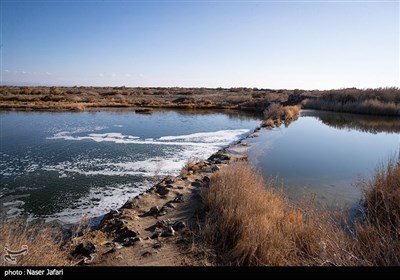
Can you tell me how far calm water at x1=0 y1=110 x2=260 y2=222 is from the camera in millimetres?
8859

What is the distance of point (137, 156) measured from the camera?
14008mm

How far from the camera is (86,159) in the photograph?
44.1 feet

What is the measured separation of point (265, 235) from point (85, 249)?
281cm

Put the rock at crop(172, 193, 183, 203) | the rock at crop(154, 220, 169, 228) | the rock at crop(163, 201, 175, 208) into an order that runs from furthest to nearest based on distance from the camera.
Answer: the rock at crop(172, 193, 183, 203) < the rock at crop(163, 201, 175, 208) < the rock at crop(154, 220, 169, 228)

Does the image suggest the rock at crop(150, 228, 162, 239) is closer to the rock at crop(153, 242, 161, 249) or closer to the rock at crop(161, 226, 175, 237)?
the rock at crop(161, 226, 175, 237)

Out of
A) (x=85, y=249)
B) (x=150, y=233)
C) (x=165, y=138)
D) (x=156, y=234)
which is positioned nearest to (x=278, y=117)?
(x=165, y=138)

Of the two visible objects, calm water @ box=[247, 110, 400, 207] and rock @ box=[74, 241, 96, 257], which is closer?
rock @ box=[74, 241, 96, 257]

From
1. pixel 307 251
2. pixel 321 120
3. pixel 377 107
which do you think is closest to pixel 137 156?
pixel 307 251

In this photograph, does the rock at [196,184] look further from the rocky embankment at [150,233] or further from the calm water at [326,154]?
the calm water at [326,154]

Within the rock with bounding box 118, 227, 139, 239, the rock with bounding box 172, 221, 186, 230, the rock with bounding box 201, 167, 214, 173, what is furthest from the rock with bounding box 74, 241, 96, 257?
the rock with bounding box 201, 167, 214, 173

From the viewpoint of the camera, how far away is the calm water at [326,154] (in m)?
9.51

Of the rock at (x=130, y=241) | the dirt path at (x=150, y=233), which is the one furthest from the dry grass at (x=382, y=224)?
the rock at (x=130, y=241)

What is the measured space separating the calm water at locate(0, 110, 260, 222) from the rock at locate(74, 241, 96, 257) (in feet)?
8.73

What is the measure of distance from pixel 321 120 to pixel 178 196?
72.1 ft
